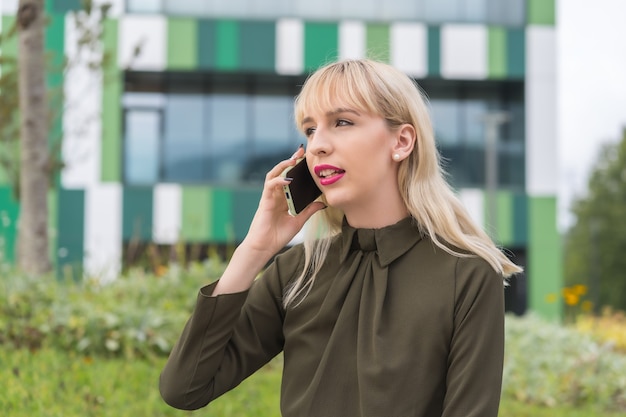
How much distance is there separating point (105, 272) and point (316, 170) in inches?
210

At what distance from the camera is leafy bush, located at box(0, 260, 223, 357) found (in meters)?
5.43

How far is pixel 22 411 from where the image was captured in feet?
13.6

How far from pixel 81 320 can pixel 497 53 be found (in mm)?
15563

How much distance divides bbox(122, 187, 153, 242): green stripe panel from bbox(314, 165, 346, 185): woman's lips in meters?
16.4

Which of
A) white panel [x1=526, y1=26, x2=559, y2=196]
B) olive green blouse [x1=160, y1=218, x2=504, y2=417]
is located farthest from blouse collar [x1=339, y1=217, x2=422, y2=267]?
white panel [x1=526, y1=26, x2=559, y2=196]

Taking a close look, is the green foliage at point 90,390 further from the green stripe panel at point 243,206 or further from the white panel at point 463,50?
the white panel at point 463,50

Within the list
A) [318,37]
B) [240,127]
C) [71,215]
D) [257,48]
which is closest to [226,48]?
Result: [257,48]

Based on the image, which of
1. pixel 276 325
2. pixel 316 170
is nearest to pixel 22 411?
pixel 276 325

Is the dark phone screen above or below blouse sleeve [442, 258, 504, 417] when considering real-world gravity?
above

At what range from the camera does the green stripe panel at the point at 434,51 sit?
19.2m

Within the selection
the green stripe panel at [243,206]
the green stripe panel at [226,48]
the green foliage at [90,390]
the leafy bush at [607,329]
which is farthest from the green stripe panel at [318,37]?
the green foliage at [90,390]

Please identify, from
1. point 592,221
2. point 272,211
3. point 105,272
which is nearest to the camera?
point 272,211

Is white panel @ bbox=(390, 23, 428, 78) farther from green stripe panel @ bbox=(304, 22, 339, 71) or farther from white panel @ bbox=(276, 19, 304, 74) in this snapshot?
white panel @ bbox=(276, 19, 304, 74)

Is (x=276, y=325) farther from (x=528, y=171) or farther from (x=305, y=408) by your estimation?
(x=528, y=171)
